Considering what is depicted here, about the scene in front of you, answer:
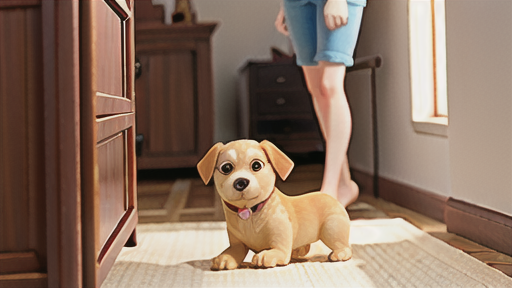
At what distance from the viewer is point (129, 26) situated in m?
1.52

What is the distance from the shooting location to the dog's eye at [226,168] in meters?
1.22

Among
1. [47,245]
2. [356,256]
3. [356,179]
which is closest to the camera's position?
[47,245]

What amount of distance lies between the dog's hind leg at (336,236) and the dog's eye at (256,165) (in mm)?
214

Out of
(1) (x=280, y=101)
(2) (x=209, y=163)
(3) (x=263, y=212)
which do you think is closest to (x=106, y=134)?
(2) (x=209, y=163)

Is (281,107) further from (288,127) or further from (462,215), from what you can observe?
(462,215)

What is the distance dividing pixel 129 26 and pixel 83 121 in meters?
0.68

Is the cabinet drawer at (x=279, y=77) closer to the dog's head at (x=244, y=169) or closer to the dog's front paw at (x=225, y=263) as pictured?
the dog's head at (x=244, y=169)

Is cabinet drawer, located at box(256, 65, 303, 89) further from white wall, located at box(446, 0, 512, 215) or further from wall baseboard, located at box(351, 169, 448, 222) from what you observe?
white wall, located at box(446, 0, 512, 215)

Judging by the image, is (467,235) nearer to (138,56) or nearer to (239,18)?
(138,56)

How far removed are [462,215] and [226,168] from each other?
0.78 m

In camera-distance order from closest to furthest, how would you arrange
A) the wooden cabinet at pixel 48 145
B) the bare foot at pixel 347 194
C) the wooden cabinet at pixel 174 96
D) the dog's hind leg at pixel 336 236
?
the wooden cabinet at pixel 48 145 < the dog's hind leg at pixel 336 236 < the bare foot at pixel 347 194 < the wooden cabinet at pixel 174 96

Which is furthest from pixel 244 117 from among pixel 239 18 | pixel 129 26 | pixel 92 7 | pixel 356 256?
pixel 92 7

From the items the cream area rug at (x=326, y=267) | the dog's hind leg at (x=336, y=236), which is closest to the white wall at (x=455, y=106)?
the cream area rug at (x=326, y=267)

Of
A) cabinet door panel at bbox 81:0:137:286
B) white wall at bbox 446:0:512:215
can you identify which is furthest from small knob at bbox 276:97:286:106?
cabinet door panel at bbox 81:0:137:286
